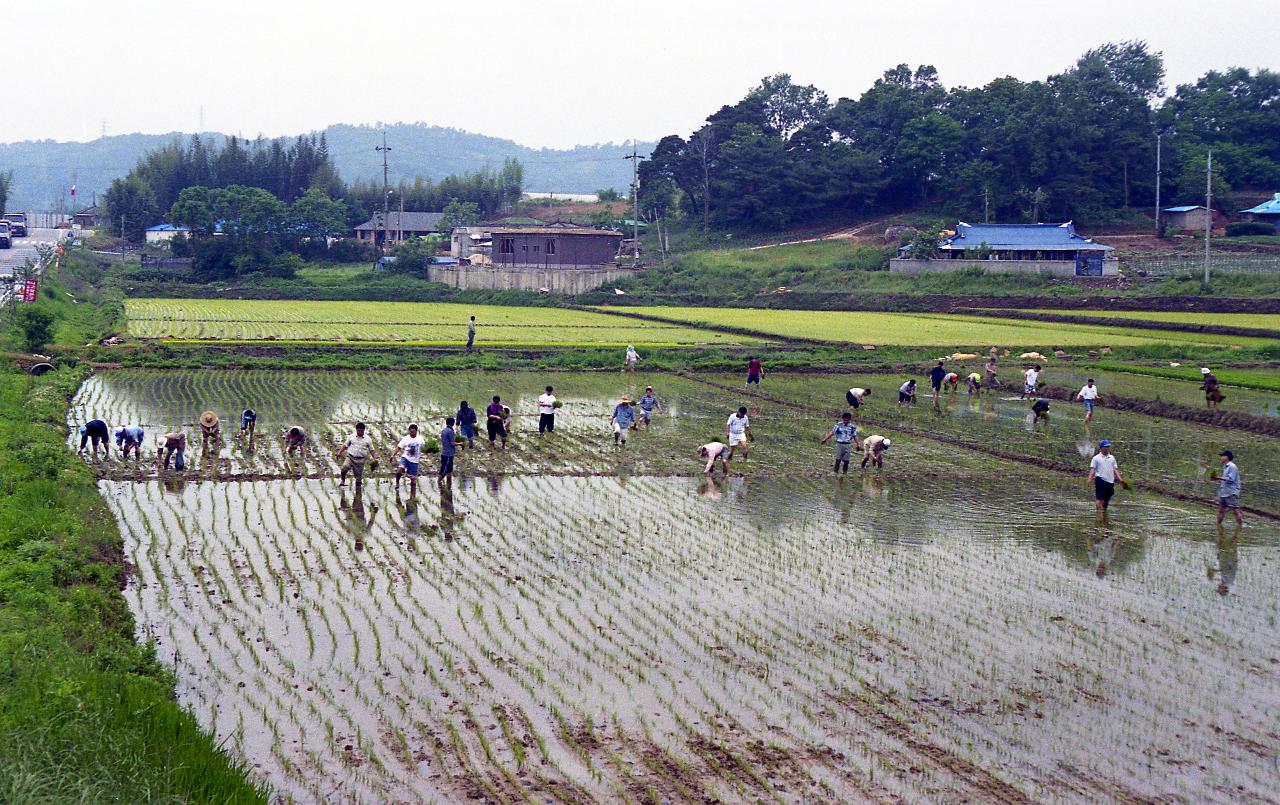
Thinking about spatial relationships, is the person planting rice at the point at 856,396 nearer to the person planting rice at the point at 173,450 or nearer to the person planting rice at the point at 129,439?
the person planting rice at the point at 173,450

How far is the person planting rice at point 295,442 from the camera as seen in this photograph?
784 inches

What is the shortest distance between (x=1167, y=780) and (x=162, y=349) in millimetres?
32575

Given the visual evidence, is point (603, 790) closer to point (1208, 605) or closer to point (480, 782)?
point (480, 782)

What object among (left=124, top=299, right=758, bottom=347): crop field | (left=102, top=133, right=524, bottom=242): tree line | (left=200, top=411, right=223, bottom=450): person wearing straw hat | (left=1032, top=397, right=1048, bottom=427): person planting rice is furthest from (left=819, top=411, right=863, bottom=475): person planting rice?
(left=102, top=133, right=524, bottom=242): tree line

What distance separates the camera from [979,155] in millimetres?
80438

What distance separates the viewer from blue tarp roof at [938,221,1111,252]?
2530 inches

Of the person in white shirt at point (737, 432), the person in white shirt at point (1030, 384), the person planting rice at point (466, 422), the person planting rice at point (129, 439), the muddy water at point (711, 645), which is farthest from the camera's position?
the person in white shirt at point (1030, 384)

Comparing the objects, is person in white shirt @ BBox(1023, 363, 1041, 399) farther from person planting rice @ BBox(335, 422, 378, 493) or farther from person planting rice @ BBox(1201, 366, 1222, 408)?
person planting rice @ BBox(335, 422, 378, 493)

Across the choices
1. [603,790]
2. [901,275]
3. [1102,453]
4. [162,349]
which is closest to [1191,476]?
[1102,453]

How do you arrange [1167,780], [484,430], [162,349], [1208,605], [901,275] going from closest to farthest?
[1167,780]
[1208,605]
[484,430]
[162,349]
[901,275]

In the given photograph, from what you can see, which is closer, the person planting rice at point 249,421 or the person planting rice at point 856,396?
the person planting rice at point 249,421

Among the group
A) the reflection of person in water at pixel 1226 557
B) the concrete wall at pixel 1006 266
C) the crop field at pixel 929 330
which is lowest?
the reflection of person in water at pixel 1226 557

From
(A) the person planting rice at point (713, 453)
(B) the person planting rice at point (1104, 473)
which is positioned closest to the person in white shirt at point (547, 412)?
(A) the person planting rice at point (713, 453)

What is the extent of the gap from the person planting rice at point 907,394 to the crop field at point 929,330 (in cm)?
1187
